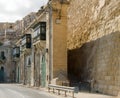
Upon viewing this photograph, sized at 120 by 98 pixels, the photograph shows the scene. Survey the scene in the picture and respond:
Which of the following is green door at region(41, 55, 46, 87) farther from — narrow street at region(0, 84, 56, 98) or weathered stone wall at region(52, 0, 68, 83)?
narrow street at region(0, 84, 56, 98)

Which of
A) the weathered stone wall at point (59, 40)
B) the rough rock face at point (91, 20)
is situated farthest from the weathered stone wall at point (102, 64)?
the weathered stone wall at point (59, 40)

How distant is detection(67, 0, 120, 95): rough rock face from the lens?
83.3 feet

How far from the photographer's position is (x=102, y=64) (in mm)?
27641

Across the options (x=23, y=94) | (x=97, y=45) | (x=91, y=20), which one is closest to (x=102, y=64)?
(x=97, y=45)

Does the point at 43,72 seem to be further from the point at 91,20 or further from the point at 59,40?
the point at 91,20

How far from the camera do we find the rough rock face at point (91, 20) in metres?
27.5

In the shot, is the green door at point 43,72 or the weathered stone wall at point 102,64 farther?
the green door at point 43,72

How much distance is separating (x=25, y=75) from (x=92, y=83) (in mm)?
25606

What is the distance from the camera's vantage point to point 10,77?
232 ft

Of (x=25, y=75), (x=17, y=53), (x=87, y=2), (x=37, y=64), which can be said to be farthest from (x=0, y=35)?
(x=87, y=2)

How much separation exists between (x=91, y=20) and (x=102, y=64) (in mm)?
8048

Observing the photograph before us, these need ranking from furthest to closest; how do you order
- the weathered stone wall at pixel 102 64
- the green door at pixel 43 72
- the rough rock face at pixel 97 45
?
the green door at pixel 43 72
the rough rock face at pixel 97 45
the weathered stone wall at pixel 102 64

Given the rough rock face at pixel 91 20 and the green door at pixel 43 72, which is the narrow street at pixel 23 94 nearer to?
the rough rock face at pixel 91 20

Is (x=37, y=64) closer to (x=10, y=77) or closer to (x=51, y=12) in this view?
(x=51, y=12)
